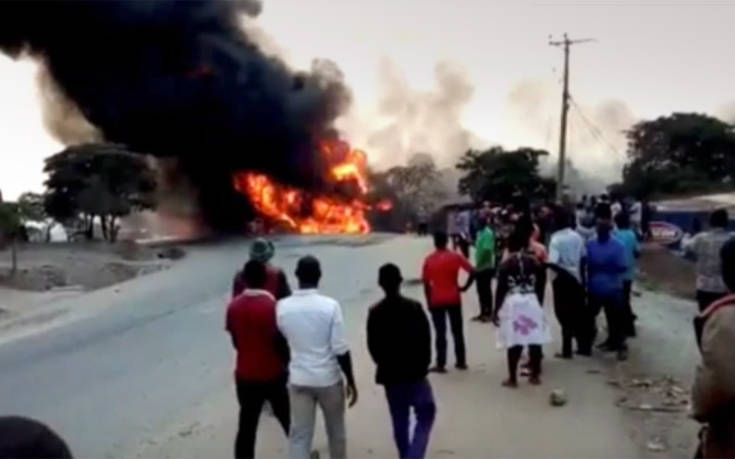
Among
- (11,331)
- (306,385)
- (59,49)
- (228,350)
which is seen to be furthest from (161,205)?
(306,385)

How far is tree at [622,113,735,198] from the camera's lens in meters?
51.2

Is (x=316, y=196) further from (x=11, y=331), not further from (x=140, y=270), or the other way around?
(x=11, y=331)

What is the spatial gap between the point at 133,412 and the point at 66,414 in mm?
600

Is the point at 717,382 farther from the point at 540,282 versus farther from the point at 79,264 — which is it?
the point at 79,264

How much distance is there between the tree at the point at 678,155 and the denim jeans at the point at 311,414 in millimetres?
44257

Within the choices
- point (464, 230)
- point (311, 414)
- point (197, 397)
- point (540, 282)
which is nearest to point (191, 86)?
point (464, 230)

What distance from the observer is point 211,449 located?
8.73 metres

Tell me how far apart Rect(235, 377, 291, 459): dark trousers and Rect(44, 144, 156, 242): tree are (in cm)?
3778

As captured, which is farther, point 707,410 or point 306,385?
point 306,385

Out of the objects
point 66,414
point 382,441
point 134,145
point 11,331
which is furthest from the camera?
point 134,145

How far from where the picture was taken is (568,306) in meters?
11.7

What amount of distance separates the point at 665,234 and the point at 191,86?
21655 millimetres

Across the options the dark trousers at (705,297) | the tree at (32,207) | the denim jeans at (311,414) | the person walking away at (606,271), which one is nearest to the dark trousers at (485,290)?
the person walking away at (606,271)

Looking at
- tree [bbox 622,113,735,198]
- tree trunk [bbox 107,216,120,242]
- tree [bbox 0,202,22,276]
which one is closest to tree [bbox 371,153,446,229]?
tree [bbox 622,113,735,198]
